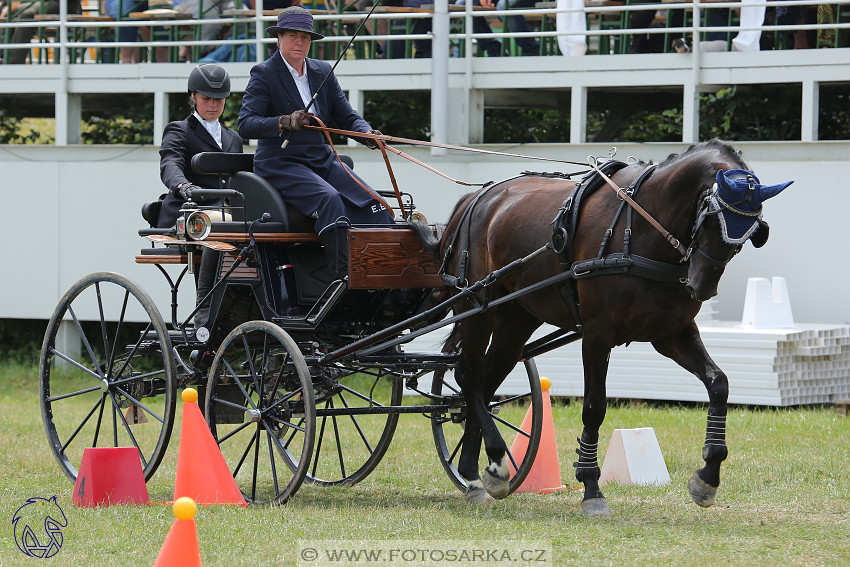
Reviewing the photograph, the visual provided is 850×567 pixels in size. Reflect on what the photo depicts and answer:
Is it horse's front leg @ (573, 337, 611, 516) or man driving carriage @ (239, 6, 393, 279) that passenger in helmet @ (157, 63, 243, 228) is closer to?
man driving carriage @ (239, 6, 393, 279)

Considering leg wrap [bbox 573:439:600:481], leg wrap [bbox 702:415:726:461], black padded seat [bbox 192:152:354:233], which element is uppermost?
black padded seat [bbox 192:152:354:233]

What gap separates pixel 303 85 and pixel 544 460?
272 centimetres

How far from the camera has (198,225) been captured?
750cm

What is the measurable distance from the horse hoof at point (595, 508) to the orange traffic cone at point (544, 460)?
1040mm

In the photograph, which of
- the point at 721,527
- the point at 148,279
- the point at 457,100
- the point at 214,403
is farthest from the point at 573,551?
the point at 148,279

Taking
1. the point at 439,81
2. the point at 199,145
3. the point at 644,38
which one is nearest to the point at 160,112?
the point at 439,81

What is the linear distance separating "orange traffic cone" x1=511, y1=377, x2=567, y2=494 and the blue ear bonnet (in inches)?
81.7

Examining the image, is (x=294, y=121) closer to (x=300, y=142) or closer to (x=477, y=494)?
(x=300, y=142)

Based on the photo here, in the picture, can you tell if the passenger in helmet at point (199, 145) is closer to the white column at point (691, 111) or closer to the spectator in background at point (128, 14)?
the white column at point (691, 111)

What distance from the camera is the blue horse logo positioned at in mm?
5951

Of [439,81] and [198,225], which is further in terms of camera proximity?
[439,81]

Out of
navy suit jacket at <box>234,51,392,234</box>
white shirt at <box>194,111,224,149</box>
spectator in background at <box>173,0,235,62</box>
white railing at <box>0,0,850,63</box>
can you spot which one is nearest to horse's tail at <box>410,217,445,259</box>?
navy suit jacket at <box>234,51,392,234</box>

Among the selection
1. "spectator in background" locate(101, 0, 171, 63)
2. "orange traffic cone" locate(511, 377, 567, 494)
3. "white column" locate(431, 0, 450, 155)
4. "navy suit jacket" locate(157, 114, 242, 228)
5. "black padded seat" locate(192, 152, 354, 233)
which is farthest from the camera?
"spectator in background" locate(101, 0, 171, 63)

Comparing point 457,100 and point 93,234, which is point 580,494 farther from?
point 93,234
